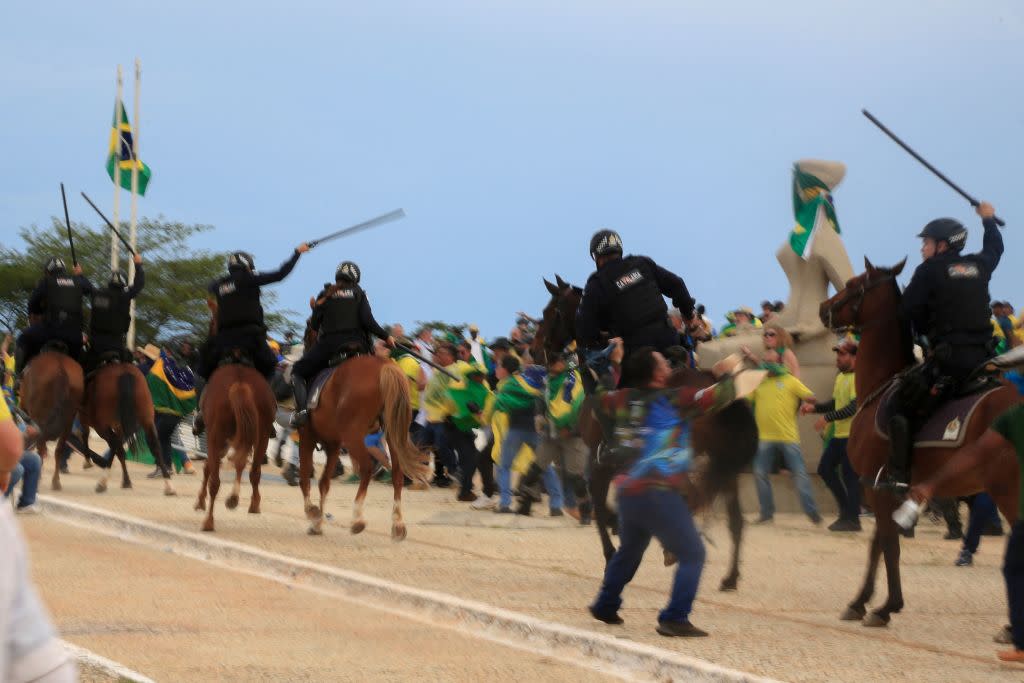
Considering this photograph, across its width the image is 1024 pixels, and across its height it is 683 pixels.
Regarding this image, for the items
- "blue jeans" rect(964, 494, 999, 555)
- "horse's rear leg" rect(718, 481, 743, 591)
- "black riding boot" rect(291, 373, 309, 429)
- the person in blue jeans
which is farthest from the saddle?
"black riding boot" rect(291, 373, 309, 429)

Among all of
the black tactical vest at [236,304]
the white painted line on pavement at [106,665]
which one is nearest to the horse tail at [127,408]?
the black tactical vest at [236,304]

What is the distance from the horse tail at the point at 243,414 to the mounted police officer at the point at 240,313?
47 cm

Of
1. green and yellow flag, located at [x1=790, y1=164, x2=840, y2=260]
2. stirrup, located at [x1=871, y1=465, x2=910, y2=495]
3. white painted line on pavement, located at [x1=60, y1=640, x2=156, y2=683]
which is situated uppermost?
green and yellow flag, located at [x1=790, y1=164, x2=840, y2=260]

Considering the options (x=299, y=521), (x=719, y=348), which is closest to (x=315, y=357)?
(x=299, y=521)

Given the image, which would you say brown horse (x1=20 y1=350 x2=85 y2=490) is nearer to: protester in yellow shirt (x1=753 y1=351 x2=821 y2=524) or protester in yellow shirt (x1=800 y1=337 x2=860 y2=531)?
protester in yellow shirt (x1=753 y1=351 x2=821 y2=524)

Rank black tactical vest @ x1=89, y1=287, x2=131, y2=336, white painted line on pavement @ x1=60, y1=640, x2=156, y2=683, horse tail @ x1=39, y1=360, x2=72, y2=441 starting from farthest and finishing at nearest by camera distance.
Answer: black tactical vest @ x1=89, y1=287, x2=131, y2=336, horse tail @ x1=39, y1=360, x2=72, y2=441, white painted line on pavement @ x1=60, y1=640, x2=156, y2=683

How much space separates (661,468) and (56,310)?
38.8 feet

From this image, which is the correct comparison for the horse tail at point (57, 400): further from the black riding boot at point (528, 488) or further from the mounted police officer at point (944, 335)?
the mounted police officer at point (944, 335)

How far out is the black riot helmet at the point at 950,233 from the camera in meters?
10.5

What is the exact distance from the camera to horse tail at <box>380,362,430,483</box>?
15.0 metres

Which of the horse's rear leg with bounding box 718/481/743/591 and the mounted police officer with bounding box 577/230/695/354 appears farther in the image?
the mounted police officer with bounding box 577/230/695/354

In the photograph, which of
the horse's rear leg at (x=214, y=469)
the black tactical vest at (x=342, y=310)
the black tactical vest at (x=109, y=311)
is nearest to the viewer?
the black tactical vest at (x=342, y=310)

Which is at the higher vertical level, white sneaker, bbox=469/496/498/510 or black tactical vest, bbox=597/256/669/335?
black tactical vest, bbox=597/256/669/335

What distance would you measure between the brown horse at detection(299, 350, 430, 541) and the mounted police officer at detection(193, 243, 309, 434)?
40.7 inches
